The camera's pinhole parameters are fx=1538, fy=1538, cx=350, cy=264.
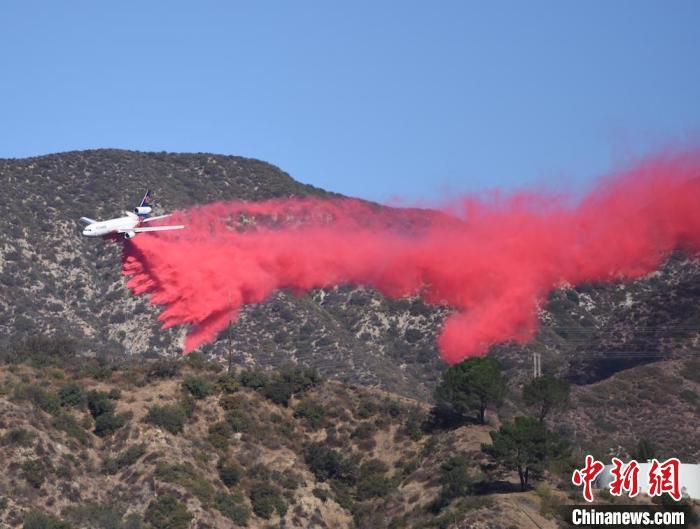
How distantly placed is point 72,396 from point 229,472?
1498 cm

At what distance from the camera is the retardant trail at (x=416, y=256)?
120188 millimetres

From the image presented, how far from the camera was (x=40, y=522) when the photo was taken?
9338 cm

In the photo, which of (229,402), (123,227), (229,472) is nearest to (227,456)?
(229,472)

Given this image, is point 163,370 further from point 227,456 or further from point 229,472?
point 229,472

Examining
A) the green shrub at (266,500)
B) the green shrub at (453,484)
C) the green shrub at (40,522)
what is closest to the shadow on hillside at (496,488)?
the green shrub at (453,484)

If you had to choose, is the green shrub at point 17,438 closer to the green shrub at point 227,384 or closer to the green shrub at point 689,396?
the green shrub at point 227,384

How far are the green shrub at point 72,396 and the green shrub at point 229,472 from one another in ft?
41.2

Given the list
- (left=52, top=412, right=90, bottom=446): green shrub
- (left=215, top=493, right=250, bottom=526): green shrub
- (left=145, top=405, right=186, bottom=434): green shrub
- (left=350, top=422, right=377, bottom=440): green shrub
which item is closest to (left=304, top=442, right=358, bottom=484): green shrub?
(left=350, top=422, right=377, bottom=440): green shrub

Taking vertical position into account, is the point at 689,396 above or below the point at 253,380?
above

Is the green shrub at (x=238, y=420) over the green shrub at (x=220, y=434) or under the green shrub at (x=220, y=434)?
over

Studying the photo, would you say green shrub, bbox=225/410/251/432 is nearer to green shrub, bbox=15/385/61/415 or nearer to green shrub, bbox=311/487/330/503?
green shrub, bbox=311/487/330/503

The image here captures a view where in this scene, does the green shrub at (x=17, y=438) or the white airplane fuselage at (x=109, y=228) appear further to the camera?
the white airplane fuselage at (x=109, y=228)

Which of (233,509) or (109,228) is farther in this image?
(109,228)

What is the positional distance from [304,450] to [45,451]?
21703 mm
